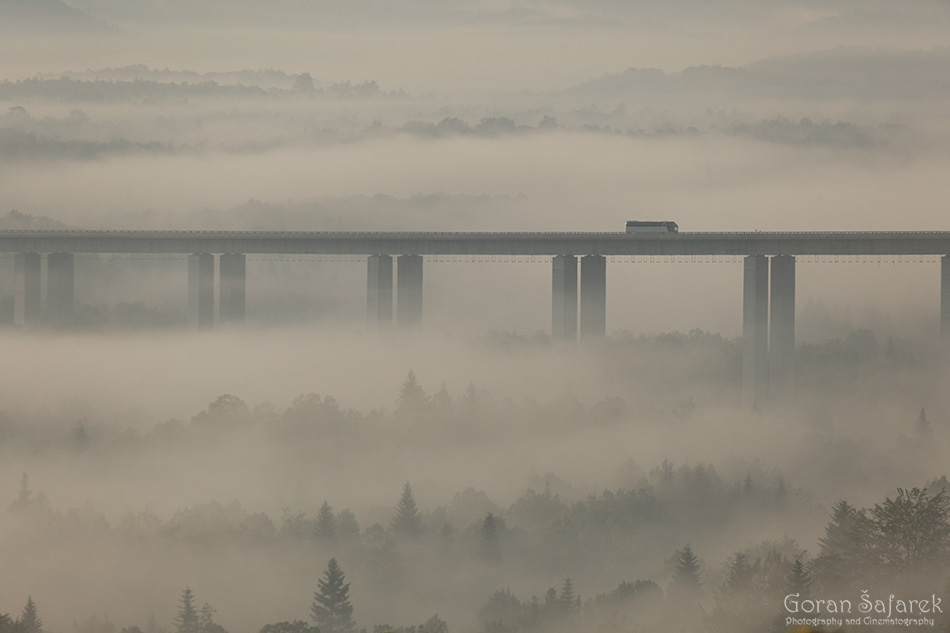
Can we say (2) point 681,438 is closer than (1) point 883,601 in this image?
No

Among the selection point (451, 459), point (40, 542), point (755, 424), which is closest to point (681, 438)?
point (755, 424)

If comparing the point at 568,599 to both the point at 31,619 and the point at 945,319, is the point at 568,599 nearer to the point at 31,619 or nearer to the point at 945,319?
the point at 31,619

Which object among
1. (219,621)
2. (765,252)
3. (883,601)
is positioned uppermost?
(765,252)

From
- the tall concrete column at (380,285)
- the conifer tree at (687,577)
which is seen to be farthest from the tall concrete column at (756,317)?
the conifer tree at (687,577)

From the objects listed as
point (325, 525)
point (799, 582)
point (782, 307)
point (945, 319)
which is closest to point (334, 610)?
point (325, 525)

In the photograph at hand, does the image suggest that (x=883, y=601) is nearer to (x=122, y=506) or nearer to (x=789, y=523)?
(x=789, y=523)

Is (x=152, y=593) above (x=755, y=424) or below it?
below

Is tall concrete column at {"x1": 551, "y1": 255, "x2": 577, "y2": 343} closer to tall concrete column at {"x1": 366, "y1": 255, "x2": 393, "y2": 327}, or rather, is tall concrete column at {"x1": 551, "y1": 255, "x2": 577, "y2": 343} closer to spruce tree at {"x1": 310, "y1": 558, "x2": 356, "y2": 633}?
tall concrete column at {"x1": 366, "y1": 255, "x2": 393, "y2": 327}
